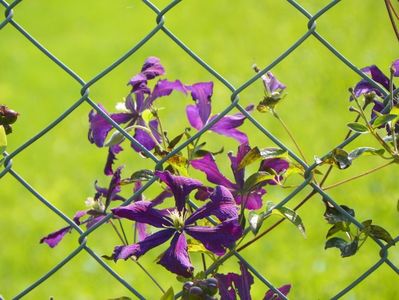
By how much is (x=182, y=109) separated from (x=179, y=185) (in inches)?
139

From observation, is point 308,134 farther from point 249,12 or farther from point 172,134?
point 249,12

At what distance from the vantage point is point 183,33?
5766 mm

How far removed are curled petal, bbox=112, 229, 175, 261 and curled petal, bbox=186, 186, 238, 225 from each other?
6 cm

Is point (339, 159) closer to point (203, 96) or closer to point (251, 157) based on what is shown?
point (251, 157)

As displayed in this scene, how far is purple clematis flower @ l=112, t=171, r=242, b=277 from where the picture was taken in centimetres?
123

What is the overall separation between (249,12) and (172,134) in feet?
6.09

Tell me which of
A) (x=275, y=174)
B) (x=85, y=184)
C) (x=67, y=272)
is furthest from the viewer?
(x=85, y=184)

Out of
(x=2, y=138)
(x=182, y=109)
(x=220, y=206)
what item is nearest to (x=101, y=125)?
(x=2, y=138)

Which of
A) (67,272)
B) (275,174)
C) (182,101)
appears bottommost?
(275,174)

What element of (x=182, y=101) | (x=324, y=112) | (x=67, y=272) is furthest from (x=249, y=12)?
(x=67, y=272)

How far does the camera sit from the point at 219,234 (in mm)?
1249

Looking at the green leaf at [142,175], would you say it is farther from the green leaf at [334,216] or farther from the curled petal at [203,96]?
the green leaf at [334,216]

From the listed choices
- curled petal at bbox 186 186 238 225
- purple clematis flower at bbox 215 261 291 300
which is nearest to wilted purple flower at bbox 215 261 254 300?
purple clematis flower at bbox 215 261 291 300

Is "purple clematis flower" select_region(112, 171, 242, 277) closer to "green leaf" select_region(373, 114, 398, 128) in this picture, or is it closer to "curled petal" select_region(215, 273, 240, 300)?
"curled petal" select_region(215, 273, 240, 300)
